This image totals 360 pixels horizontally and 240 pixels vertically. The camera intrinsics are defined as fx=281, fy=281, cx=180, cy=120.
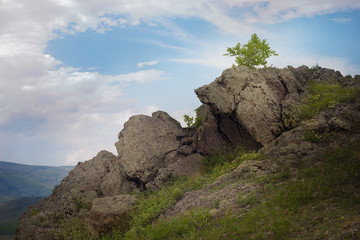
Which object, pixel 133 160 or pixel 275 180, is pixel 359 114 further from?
pixel 133 160

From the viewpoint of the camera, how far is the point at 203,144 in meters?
25.6

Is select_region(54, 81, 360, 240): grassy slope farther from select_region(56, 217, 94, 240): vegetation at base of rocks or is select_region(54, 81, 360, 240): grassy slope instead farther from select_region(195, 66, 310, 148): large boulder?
select_region(195, 66, 310, 148): large boulder

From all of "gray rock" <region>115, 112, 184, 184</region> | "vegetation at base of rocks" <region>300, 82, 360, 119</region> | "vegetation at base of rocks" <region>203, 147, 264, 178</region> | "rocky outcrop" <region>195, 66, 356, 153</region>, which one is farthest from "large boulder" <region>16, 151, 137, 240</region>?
"vegetation at base of rocks" <region>300, 82, 360, 119</region>

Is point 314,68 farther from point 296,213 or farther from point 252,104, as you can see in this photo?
point 296,213

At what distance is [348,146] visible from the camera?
17.0 metres

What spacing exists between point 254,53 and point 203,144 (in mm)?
10910

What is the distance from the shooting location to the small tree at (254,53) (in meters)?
28.1

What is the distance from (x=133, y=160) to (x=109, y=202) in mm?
5892

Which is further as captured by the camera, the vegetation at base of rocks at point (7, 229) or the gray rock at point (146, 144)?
the vegetation at base of rocks at point (7, 229)

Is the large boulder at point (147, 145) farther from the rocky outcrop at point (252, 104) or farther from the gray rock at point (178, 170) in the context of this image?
the rocky outcrop at point (252, 104)

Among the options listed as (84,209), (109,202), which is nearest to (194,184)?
(109,202)

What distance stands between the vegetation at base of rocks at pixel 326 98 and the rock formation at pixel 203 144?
702 millimetres

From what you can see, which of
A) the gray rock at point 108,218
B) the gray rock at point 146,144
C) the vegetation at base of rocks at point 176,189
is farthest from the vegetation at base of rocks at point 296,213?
the gray rock at point 146,144

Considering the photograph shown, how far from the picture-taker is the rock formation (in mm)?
18891
